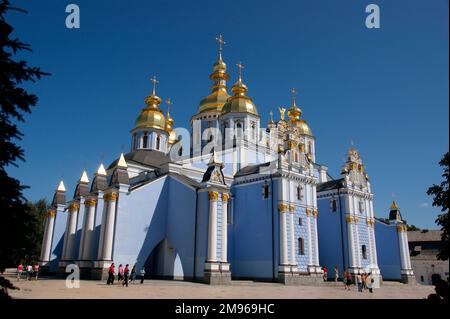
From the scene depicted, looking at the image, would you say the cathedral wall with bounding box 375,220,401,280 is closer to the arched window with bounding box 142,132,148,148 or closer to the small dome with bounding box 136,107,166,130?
the small dome with bounding box 136,107,166,130

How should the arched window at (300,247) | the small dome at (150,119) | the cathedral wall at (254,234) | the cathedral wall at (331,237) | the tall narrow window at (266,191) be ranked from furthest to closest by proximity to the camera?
the small dome at (150,119), the cathedral wall at (331,237), the tall narrow window at (266,191), the arched window at (300,247), the cathedral wall at (254,234)

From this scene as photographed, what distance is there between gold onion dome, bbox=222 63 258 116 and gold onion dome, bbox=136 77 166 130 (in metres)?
6.70

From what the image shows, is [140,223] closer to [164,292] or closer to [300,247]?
[164,292]

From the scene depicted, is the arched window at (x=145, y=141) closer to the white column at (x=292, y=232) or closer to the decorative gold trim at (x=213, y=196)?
the decorative gold trim at (x=213, y=196)

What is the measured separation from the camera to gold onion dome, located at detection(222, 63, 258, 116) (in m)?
37.2

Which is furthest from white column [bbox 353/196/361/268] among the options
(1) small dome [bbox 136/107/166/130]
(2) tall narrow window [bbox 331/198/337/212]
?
(1) small dome [bbox 136/107/166/130]

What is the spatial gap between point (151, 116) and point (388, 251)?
26.9 metres

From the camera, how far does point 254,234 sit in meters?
28.3

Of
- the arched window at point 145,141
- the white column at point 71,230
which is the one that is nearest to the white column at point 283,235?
the white column at point 71,230

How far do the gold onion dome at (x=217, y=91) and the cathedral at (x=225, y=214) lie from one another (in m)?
0.24

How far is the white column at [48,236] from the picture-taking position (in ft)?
103

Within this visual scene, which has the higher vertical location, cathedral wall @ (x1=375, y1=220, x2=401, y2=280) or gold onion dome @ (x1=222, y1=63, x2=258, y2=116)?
gold onion dome @ (x1=222, y1=63, x2=258, y2=116)

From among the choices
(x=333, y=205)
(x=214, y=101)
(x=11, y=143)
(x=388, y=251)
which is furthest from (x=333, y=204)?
(x=11, y=143)
